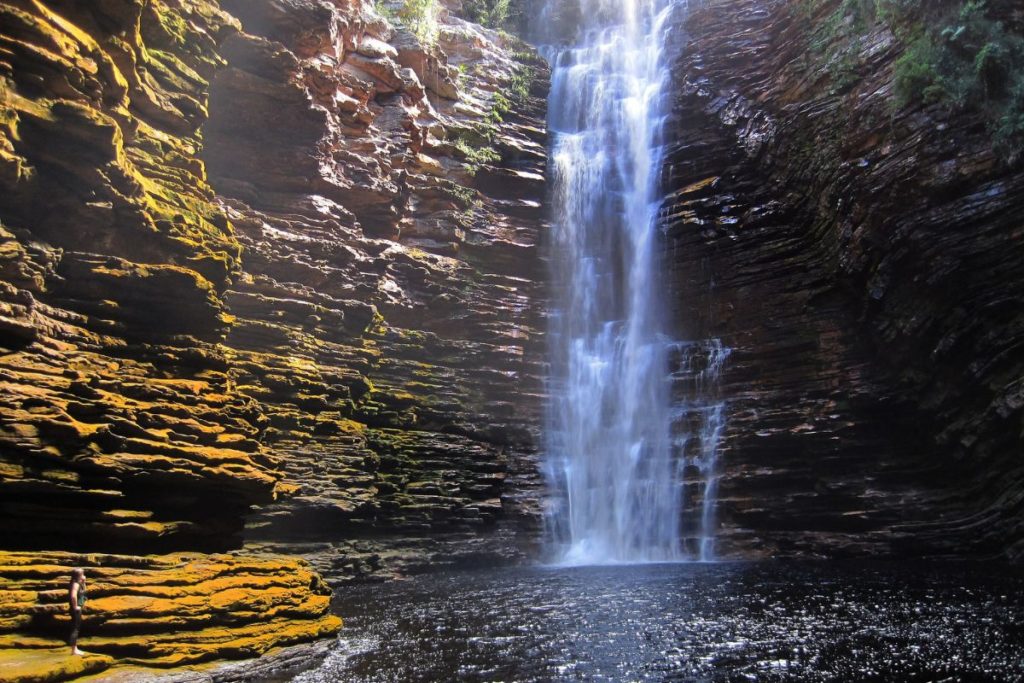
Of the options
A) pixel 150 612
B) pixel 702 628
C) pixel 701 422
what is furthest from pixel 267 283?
pixel 702 628

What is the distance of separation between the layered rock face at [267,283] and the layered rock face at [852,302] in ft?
23.3

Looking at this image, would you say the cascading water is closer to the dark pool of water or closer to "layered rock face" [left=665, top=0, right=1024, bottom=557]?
"layered rock face" [left=665, top=0, right=1024, bottom=557]

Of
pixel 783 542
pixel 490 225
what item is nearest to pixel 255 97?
pixel 490 225

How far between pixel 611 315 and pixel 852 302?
824 cm

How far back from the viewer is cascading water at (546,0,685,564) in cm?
2030

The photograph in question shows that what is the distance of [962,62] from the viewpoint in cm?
1527

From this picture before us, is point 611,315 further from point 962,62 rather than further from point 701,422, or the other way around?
point 962,62

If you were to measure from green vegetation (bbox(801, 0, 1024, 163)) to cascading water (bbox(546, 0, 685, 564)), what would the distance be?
9.53 metres

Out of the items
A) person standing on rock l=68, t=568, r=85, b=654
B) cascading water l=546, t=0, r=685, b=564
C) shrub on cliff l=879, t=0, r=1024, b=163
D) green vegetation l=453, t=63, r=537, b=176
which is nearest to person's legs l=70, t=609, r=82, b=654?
person standing on rock l=68, t=568, r=85, b=654

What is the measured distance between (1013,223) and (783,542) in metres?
10.0

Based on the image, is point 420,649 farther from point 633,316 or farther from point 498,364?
point 633,316

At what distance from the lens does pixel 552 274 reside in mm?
25031

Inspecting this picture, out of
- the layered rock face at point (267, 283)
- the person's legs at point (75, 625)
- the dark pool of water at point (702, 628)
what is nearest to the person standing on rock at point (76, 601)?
the person's legs at point (75, 625)

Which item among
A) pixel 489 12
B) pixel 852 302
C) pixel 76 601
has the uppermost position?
pixel 489 12
